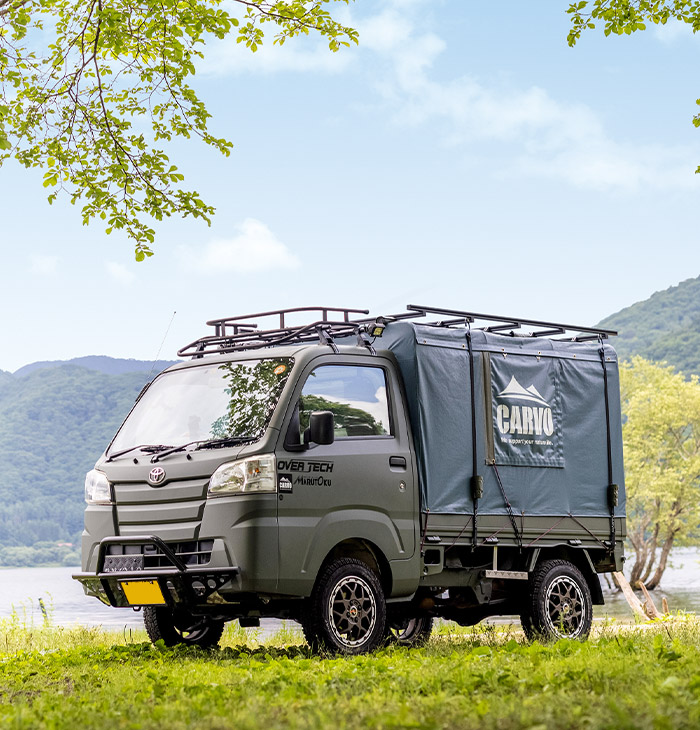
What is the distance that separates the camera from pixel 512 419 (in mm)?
11602

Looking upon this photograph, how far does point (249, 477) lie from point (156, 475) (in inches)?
38.2

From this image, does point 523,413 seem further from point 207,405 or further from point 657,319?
point 657,319

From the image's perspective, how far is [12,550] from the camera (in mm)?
119562

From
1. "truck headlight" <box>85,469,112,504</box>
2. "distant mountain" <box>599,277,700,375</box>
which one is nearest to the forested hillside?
"distant mountain" <box>599,277,700,375</box>

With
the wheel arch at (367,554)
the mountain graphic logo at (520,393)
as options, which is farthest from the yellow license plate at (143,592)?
the mountain graphic logo at (520,393)

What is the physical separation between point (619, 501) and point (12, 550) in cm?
11560

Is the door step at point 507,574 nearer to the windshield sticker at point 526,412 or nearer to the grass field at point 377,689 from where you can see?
the windshield sticker at point 526,412

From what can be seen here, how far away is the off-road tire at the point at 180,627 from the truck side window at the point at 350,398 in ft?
7.75

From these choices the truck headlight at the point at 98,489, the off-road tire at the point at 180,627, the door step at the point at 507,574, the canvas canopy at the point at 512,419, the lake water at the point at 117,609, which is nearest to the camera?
the truck headlight at the point at 98,489

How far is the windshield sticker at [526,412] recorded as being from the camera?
11492mm

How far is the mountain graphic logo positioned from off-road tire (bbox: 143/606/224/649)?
3.74m

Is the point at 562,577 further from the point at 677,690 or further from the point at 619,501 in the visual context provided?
the point at 677,690

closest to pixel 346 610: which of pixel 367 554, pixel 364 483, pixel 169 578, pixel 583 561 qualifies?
pixel 367 554

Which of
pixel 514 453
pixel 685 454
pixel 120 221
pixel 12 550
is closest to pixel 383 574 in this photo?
pixel 514 453
